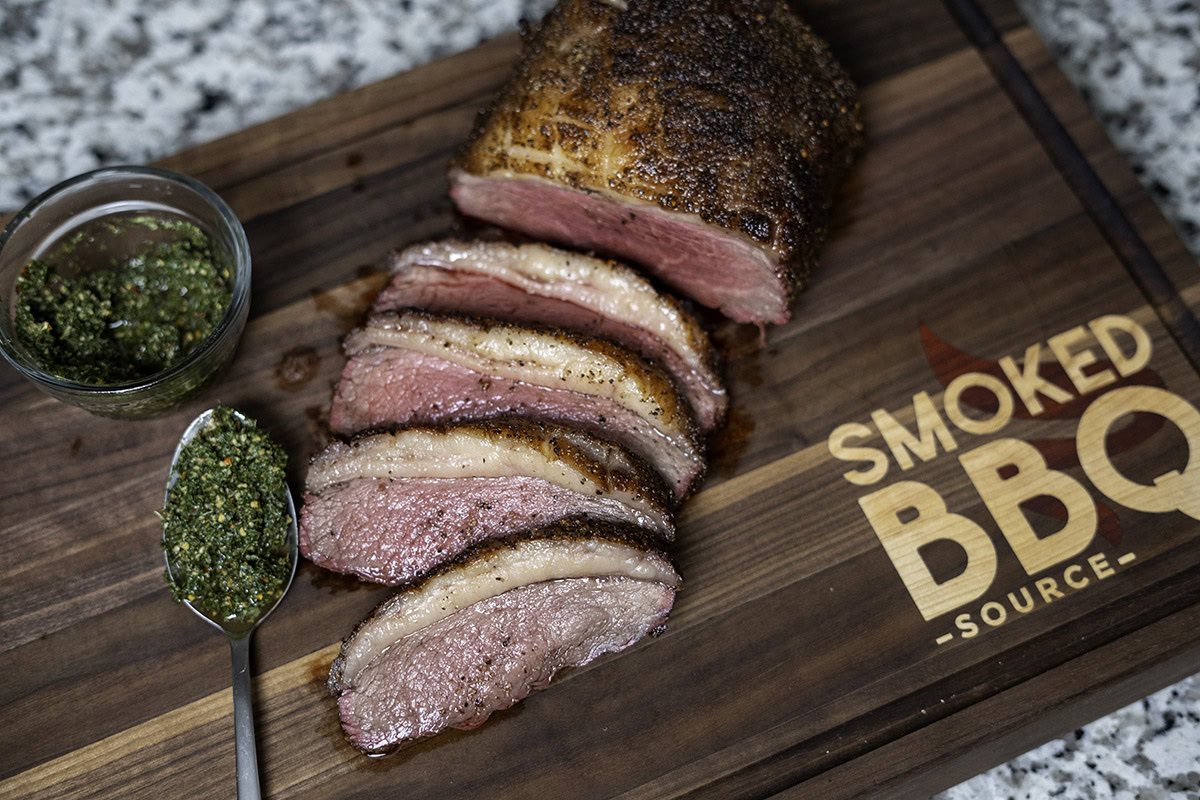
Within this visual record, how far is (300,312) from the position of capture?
301 cm

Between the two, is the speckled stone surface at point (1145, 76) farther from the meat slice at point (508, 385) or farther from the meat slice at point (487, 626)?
the meat slice at point (487, 626)

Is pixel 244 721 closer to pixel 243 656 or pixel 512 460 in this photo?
pixel 243 656

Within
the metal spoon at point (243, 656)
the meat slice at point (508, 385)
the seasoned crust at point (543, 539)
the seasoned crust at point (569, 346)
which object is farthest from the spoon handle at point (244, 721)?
the seasoned crust at point (569, 346)

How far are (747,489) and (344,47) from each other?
6.75ft

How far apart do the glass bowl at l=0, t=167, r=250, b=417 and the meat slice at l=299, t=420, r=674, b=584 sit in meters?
0.41

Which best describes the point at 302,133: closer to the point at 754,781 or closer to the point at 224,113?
the point at 224,113

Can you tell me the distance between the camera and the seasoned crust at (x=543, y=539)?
2545 mm

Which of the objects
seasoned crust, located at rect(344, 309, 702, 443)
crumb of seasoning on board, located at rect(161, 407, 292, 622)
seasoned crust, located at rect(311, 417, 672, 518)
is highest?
seasoned crust, located at rect(344, 309, 702, 443)

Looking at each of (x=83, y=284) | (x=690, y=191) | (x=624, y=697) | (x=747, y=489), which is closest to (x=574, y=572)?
(x=624, y=697)

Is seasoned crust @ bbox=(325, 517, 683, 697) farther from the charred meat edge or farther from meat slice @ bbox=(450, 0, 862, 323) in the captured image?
meat slice @ bbox=(450, 0, 862, 323)

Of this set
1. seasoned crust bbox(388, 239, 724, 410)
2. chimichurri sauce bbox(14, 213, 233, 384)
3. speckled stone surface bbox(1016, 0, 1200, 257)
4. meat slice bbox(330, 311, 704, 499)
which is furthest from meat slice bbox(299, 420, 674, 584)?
speckled stone surface bbox(1016, 0, 1200, 257)

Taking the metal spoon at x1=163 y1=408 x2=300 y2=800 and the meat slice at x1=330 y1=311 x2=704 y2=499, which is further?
the meat slice at x1=330 y1=311 x2=704 y2=499

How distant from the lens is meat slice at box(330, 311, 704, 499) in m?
2.70

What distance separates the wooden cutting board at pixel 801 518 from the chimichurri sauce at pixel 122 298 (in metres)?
0.20
